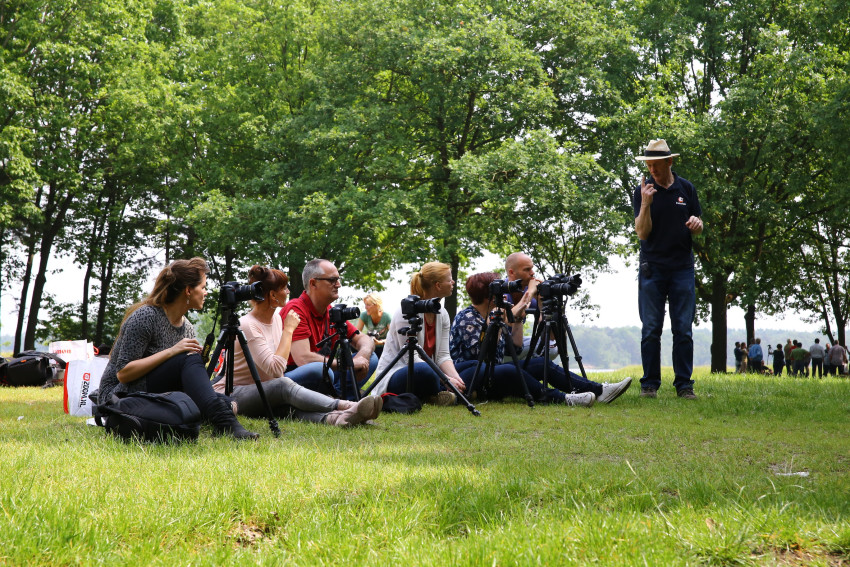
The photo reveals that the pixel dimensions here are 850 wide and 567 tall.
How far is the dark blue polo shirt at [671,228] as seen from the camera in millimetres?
7711

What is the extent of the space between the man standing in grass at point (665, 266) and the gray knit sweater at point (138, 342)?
4823 millimetres

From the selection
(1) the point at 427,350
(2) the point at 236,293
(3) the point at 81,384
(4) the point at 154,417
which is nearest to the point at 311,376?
(1) the point at 427,350

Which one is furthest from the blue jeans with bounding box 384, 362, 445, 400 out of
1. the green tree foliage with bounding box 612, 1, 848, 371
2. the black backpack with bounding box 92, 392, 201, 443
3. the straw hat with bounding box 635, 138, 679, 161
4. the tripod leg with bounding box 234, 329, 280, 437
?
the green tree foliage with bounding box 612, 1, 848, 371

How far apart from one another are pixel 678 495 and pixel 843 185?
17.5m

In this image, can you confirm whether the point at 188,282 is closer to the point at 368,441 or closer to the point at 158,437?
the point at 158,437

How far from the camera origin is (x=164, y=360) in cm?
484

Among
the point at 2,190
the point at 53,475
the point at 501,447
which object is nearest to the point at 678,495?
the point at 501,447

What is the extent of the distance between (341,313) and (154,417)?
2.28 m

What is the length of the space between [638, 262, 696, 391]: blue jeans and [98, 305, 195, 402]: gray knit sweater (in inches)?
190

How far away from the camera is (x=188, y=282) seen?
16.7 ft

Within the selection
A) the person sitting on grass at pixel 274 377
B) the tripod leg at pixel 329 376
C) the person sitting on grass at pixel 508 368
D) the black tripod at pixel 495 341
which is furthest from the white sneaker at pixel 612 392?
the person sitting on grass at pixel 274 377

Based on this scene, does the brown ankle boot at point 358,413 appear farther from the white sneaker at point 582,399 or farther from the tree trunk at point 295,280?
the tree trunk at point 295,280

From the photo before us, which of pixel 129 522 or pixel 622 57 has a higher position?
pixel 622 57

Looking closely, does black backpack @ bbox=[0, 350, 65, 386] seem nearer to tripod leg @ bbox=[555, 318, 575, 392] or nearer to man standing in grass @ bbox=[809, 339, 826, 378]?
tripod leg @ bbox=[555, 318, 575, 392]
